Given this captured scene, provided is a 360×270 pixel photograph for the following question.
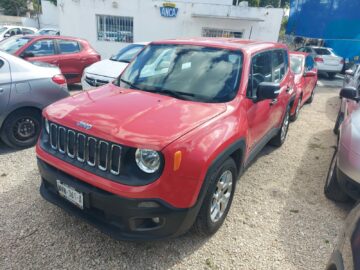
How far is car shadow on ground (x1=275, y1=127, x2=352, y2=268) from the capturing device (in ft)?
9.37

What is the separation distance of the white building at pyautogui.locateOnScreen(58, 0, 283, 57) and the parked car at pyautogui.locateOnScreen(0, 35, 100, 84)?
634 cm

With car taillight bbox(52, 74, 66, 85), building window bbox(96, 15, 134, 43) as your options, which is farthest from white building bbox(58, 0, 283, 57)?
car taillight bbox(52, 74, 66, 85)

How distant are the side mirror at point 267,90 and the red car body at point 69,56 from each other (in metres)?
6.41

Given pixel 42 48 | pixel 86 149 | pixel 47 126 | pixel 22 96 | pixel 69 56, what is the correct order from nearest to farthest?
1. pixel 86 149
2. pixel 47 126
3. pixel 22 96
4. pixel 42 48
5. pixel 69 56

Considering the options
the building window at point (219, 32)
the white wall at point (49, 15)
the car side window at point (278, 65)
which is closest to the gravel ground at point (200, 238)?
the car side window at point (278, 65)

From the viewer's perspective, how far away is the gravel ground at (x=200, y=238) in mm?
2576

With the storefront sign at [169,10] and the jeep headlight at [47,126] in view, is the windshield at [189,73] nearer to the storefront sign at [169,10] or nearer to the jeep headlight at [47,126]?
the jeep headlight at [47,126]

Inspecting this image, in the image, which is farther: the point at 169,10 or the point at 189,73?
the point at 169,10

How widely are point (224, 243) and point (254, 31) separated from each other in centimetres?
1411

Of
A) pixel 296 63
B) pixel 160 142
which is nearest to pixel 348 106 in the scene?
pixel 296 63

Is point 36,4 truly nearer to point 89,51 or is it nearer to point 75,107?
point 89,51

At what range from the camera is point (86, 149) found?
237cm

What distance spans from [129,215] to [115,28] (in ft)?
46.9

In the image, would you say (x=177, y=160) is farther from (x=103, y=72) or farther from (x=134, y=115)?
(x=103, y=72)
